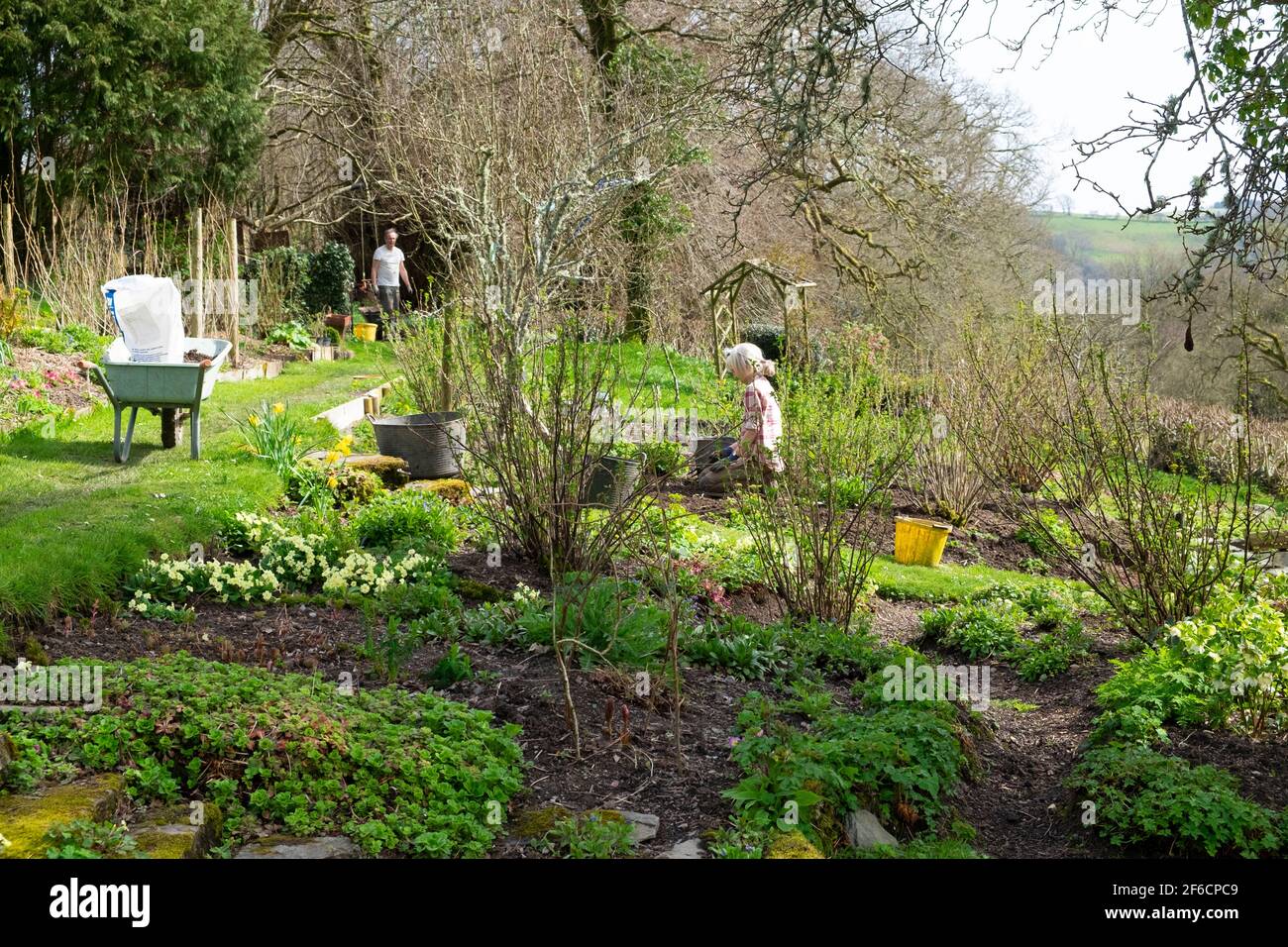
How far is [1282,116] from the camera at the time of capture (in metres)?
4.86

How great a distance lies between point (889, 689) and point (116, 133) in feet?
42.8

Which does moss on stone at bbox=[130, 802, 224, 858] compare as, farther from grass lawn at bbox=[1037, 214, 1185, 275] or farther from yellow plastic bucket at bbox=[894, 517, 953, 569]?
grass lawn at bbox=[1037, 214, 1185, 275]

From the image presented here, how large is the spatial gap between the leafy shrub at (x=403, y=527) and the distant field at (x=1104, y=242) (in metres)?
25.2

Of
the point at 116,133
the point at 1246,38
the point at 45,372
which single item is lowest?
the point at 45,372

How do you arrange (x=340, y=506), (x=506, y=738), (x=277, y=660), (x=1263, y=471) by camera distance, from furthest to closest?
(x=1263, y=471), (x=340, y=506), (x=277, y=660), (x=506, y=738)

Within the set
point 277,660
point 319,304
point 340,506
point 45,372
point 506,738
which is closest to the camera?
point 506,738

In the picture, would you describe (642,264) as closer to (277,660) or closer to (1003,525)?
(1003,525)

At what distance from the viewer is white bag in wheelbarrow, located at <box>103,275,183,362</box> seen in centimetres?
852

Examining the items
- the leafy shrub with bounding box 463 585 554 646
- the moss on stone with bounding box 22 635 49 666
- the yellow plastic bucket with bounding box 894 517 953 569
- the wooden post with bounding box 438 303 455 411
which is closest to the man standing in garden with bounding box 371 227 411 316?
the wooden post with bounding box 438 303 455 411

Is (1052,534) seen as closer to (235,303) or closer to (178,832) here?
(178,832)

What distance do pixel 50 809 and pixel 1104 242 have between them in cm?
3702

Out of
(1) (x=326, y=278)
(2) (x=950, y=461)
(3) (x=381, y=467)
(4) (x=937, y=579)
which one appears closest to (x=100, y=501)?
(3) (x=381, y=467)
